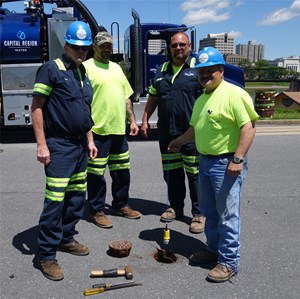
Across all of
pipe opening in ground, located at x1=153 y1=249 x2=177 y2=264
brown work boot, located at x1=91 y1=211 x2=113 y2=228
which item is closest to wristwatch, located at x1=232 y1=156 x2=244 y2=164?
pipe opening in ground, located at x1=153 y1=249 x2=177 y2=264

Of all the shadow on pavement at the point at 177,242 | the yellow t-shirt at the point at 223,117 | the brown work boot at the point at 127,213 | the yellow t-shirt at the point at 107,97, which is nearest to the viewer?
the yellow t-shirt at the point at 223,117

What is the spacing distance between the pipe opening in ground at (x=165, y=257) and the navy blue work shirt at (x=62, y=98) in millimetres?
1317

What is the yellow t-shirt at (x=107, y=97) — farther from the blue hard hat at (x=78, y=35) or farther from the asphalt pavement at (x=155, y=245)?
the asphalt pavement at (x=155, y=245)

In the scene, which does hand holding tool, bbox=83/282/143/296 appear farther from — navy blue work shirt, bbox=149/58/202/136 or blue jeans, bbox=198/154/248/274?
navy blue work shirt, bbox=149/58/202/136

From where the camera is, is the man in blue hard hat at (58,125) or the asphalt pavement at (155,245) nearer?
the asphalt pavement at (155,245)

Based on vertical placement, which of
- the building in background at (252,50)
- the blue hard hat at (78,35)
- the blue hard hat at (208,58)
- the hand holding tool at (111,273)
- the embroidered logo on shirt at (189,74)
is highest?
the building in background at (252,50)

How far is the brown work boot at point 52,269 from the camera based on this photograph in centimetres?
321

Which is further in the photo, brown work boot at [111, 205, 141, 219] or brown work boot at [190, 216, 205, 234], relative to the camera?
brown work boot at [111, 205, 141, 219]

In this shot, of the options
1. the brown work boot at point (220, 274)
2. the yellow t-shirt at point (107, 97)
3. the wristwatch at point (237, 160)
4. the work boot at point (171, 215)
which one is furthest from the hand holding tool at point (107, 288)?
the yellow t-shirt at point (107, 97)

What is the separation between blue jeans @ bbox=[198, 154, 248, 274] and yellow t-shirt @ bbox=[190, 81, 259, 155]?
111mm

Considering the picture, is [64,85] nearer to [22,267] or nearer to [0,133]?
[22,267]

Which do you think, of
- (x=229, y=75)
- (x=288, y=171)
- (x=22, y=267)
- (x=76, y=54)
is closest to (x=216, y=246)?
(x=22, y=267)

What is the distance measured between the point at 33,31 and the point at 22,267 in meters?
6.54

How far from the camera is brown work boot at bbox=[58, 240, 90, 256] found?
3652 millimetres
